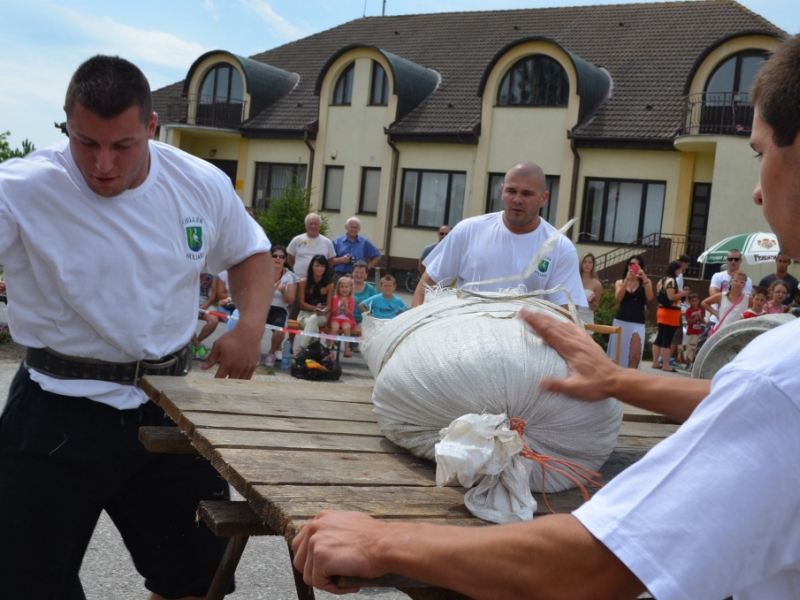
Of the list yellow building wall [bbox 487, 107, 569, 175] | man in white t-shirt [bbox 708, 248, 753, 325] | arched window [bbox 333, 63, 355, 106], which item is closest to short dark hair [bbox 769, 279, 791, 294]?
man in white t-shirt [bbox 708, 248, 753, 325]

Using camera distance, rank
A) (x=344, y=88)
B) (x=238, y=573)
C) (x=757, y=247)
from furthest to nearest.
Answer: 1. (x=344, y=88)
2. (x=757, y=247)
3. (x=238, y=573)

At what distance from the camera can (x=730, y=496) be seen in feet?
3.96

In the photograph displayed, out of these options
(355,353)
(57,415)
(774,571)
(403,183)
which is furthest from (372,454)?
(403,183)

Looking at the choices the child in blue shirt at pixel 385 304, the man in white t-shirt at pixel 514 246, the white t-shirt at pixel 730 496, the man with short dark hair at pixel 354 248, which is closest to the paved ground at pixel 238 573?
the man in white t-shirt at pixel 514 246

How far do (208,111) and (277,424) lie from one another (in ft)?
105

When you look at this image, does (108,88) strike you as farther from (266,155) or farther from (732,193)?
(266,155)

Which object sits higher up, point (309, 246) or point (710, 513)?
point (309, 246)

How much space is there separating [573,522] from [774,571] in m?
0.27

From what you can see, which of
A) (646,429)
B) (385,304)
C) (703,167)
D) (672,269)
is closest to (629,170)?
(703,167)

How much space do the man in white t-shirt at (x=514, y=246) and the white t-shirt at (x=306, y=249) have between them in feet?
28.6

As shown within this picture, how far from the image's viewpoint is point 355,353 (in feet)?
48.1

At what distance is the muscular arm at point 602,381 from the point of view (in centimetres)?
231

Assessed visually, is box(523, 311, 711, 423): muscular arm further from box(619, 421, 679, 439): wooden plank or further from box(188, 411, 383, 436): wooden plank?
box(619, 421, 679, 439): wooden plank

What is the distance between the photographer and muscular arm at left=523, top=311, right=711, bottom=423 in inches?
91.1
